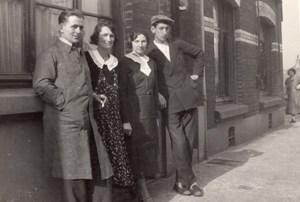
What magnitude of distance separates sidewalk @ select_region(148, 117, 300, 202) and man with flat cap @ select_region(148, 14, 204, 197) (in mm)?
307

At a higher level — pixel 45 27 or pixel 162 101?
pixel 45 27

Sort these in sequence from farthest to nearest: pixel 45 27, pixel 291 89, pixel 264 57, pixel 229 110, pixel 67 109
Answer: pixel 291 89
pixel 264 57
pixel 229 110
pixel 45 27
pixel 67 109

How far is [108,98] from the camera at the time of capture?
3.90m

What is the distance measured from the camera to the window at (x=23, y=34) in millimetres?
3801

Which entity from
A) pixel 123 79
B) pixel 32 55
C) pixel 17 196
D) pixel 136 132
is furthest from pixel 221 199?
pixel 32 55

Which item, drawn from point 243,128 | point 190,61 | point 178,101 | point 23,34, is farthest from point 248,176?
point 23,34

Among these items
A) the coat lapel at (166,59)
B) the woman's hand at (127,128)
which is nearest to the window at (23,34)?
the woman's hand at (127,128)

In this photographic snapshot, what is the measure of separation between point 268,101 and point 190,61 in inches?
193

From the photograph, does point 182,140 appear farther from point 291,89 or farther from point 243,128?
point 291,89

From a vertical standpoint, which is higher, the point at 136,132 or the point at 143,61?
the point at 143,61

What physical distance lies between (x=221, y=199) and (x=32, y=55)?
275 centimetres

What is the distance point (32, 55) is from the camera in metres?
4.05

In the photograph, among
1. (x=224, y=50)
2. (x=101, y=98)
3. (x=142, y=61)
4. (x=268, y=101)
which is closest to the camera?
(x=101, y=98)

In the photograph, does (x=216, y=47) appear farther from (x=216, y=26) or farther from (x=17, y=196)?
(x=17, y=196)
